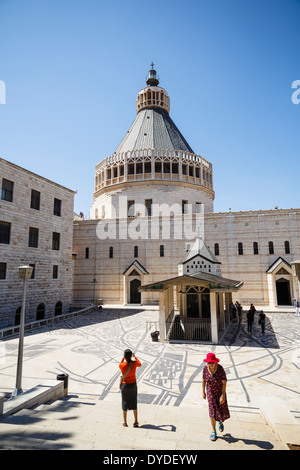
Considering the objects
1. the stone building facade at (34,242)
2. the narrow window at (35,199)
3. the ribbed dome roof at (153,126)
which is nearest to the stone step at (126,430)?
the stone building facade at (34,242)

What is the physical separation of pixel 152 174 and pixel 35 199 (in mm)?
19343

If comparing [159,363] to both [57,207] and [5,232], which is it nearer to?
[5,232]

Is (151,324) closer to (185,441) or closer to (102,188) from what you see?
(185,441)

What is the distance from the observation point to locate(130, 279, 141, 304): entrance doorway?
116 feet

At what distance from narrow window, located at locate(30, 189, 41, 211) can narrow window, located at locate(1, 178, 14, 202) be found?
2488 mm

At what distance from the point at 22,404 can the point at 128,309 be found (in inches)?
996

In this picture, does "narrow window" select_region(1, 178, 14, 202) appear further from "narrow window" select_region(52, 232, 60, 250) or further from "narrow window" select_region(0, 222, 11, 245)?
"narrow window" select_region(52, 232, 60, 250)

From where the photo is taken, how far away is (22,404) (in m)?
6.83

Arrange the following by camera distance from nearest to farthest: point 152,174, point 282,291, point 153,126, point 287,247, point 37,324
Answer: point 37,324 → point 282,291 → point 287,247 → point 152,174 → point 153,126

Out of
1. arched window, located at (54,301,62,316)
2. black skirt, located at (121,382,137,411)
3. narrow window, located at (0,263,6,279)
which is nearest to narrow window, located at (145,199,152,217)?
arched window, located at (54,301,62,316)

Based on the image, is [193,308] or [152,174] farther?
[152,174]

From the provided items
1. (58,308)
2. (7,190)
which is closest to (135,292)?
(58,308)

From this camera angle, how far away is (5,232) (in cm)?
2331
